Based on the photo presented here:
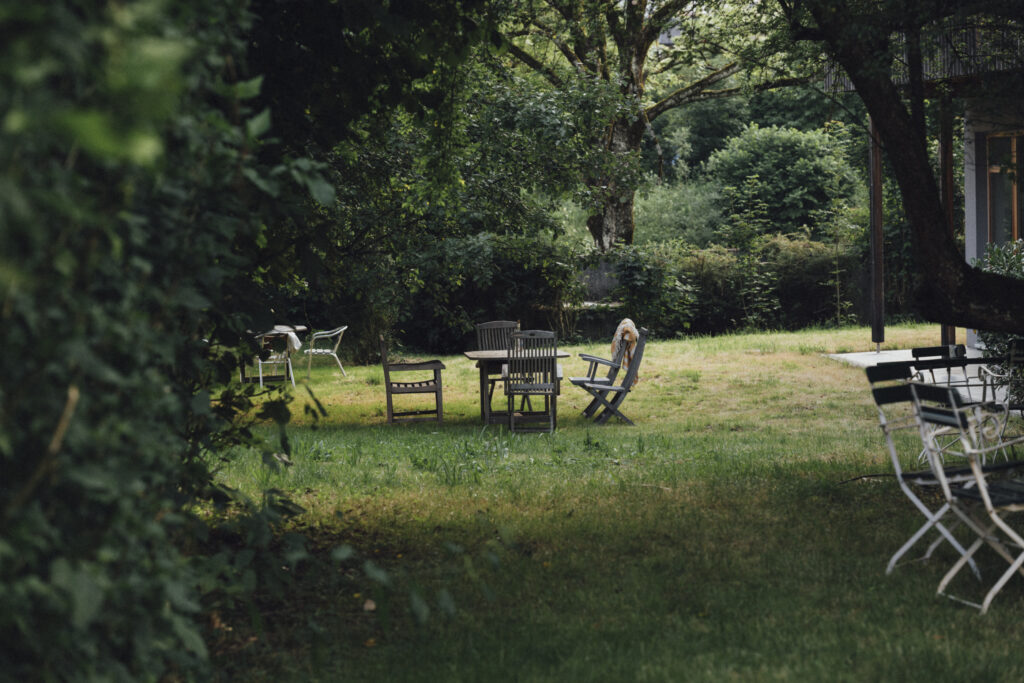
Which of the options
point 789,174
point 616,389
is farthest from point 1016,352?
point 789,174

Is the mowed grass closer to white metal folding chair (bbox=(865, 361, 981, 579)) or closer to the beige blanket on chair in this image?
white metal folding chair (bbox=(865, 361, 981, 579))

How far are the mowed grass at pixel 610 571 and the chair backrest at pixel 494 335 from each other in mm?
3086

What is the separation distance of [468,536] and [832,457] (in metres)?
3.85

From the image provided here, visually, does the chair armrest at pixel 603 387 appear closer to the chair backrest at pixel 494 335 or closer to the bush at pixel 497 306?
the chair backrest at pixel 494 335

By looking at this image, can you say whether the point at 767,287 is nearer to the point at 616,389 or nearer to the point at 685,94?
the point at 685,94

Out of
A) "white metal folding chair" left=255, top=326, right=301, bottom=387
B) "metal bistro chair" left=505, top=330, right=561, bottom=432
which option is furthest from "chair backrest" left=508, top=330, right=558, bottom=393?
"white metal folding chair" left=255, top=326, right=301, bottom=387

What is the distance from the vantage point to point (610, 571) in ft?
15.8

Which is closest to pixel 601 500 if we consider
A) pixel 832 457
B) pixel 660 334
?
pixel 832 457

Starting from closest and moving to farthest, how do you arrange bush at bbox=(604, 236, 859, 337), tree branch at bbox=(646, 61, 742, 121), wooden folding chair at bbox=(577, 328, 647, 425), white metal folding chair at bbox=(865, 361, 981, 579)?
white metal folding chair at bbox=(865, 361, 981, 579), wooden folding chair at bbox=(577, 328, 647, 425), bush at bbox=(604, 236, 859, 337), tree branch at bbox=(646, 61, 742, 121)

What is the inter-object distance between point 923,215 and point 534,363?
18.1 feet

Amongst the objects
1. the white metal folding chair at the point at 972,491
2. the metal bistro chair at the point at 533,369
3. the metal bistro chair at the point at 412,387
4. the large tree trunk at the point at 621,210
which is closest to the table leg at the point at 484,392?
the metal bistro chair at the point at 412,387

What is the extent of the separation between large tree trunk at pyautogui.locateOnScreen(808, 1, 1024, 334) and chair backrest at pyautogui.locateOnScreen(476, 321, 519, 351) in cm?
743

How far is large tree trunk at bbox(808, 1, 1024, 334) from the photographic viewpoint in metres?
5.28

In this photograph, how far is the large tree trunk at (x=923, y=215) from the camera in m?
5.28
